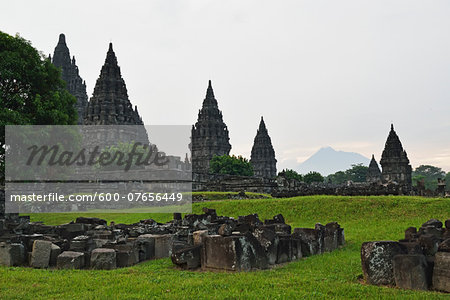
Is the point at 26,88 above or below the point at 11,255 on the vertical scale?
above


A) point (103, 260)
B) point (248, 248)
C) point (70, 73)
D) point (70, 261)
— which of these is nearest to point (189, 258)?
point (248, 248)

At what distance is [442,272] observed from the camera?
5.17m

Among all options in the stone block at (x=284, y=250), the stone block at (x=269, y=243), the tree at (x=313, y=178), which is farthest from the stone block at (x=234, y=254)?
the tree at (x=313, y=178)

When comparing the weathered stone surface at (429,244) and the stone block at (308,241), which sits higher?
the weathered stone surface at (429,244)

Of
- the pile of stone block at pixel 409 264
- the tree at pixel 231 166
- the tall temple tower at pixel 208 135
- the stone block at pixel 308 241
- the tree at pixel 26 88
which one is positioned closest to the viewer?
the pile of stone block at pixel 409 264

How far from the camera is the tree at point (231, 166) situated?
55.8 metres

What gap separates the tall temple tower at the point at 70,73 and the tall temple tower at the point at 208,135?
72.8 feet

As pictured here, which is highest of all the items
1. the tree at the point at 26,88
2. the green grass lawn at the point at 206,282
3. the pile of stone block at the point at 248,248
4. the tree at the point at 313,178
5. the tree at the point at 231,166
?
the tree at the point at 26,88

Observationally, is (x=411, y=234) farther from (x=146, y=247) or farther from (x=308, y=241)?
(x=146, y=247)

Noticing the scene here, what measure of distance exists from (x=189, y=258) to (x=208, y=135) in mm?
66703

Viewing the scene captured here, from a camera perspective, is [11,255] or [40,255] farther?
[11,255]

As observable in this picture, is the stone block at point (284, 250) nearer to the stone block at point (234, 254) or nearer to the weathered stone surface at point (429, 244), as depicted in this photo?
the stone block at point (234, 254)

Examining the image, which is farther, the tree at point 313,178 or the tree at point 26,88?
the tree at point 313,178

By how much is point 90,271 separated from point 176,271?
1606 mm
